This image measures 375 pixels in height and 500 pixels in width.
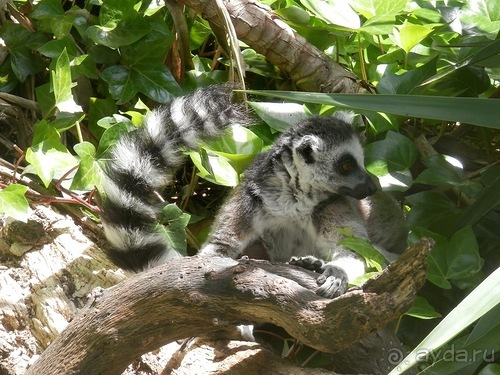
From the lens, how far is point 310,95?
Answer: 2.37 meters

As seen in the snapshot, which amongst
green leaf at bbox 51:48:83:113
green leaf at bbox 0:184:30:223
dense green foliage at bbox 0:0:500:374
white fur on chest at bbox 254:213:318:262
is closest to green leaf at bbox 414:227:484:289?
dense green foliage at bbox 0:0:500:374

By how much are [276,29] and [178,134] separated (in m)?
0.96

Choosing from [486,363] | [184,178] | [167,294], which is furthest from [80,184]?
[486,363]

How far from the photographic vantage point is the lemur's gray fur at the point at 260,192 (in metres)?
2.96

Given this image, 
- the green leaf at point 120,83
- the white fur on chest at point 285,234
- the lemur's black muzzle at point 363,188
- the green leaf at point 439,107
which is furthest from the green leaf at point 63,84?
the green leaf at point 439,107

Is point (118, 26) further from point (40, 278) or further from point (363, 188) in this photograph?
point (363, 188)

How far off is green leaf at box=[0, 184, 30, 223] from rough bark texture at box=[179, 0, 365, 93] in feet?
4.44

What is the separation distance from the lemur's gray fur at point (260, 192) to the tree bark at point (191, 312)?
0.55 m

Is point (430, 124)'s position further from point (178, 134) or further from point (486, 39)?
point (178, 134)

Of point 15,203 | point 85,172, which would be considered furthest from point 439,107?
point 15,203

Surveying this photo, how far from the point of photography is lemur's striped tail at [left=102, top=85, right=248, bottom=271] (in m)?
2.94

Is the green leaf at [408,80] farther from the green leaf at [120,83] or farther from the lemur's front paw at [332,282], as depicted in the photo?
the green leaf at [120,83]

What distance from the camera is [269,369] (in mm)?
2586

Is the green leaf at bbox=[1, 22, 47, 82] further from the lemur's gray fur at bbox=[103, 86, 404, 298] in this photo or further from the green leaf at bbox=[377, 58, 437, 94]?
the green leaf at bbox=[377, 58, 437, 94]
